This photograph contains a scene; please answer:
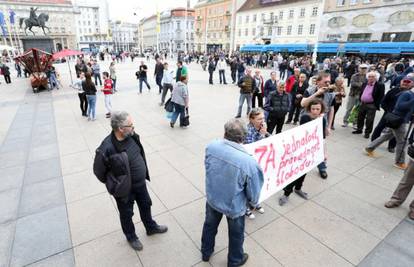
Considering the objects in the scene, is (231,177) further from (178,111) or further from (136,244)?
(178,111)

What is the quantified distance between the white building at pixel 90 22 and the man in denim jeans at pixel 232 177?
10903 cm

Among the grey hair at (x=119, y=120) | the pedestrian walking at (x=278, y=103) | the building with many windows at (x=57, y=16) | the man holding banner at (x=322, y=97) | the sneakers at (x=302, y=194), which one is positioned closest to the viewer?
the grey hair at (x=119, y=120)

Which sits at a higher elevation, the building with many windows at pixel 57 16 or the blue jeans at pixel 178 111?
the building with many windows at pixel 57 16

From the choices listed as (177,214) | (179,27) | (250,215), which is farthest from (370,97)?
(179,27)

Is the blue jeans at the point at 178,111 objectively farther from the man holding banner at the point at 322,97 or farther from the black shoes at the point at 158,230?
the black shoes at the point at 158,230

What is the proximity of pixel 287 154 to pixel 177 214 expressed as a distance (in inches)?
72.0

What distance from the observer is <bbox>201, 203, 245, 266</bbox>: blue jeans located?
2.25 m

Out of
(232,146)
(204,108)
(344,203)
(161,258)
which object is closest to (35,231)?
(161,258)

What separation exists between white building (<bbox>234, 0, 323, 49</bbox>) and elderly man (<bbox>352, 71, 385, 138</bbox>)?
35.1 m

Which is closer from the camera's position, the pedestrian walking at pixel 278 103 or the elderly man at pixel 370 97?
the pedestrian walking at pixel 278 103

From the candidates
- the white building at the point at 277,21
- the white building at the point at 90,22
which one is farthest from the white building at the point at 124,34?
the white building at the point at 277,21

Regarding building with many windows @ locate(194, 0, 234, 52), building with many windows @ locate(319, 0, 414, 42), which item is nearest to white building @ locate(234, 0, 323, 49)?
building with many windows @ locate(319, 0, 414, 42)

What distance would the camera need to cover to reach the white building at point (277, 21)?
1550 inches

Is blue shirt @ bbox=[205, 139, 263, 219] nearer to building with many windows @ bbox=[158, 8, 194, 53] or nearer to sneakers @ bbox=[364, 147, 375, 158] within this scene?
sneakers @ bbox=[364, 147, 375, 158]
